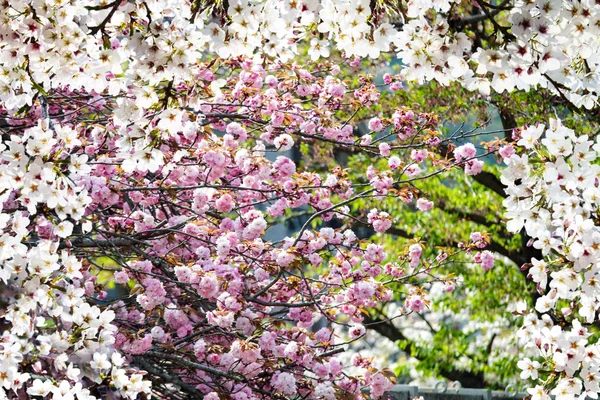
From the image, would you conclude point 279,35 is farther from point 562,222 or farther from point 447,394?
point 447,394

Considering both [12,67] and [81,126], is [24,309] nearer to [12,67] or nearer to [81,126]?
[12,67]

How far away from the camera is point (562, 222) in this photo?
2.92 metres

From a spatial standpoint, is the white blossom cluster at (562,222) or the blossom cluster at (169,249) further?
the blossom cluster at (169,249)

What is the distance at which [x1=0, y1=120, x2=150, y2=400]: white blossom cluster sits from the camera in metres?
2.86

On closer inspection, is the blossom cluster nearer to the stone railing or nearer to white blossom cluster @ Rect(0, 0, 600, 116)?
white blossom cluster @ Rect(0, 0, 600, 116)

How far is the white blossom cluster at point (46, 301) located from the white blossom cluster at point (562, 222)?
1413 millimetres

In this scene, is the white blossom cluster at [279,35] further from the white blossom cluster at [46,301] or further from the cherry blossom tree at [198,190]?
the white blossom cluster at [46,301]

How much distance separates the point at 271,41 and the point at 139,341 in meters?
1.44

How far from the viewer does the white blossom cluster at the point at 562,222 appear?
281cm

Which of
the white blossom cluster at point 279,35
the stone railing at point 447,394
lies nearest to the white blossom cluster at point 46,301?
the white blossom cluster at point 279,35

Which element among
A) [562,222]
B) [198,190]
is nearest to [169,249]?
[198,190]

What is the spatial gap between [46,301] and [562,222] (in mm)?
1723

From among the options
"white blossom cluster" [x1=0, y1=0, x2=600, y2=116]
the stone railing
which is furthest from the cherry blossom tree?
the stone railing

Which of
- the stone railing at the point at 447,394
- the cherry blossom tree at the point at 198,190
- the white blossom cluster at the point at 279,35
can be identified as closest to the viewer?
the white blossom cluster at the point at 279,35
